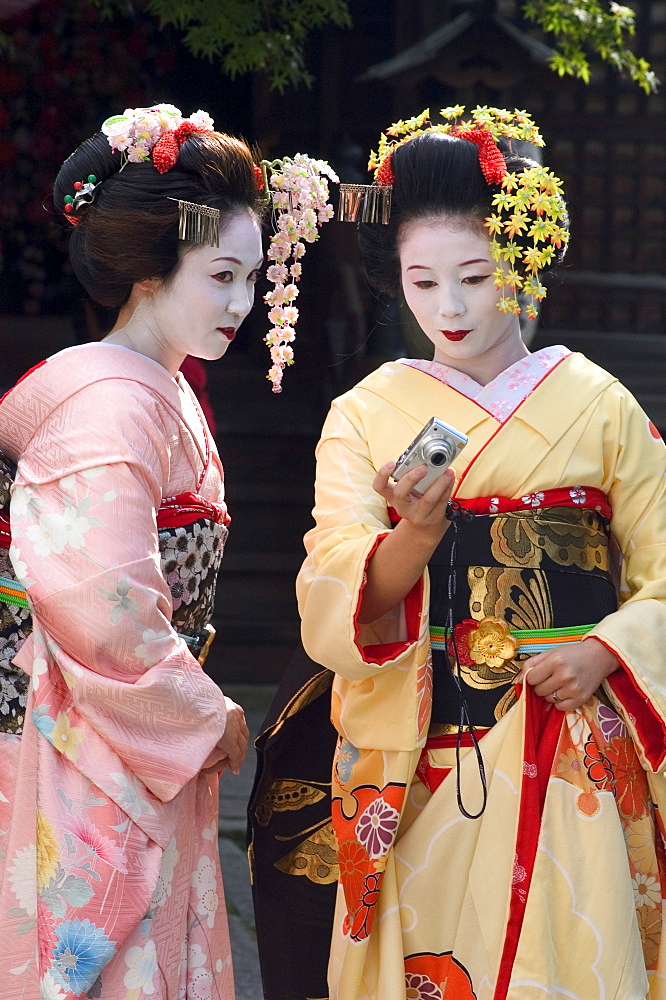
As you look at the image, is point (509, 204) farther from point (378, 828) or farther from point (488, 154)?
point (378, 828)

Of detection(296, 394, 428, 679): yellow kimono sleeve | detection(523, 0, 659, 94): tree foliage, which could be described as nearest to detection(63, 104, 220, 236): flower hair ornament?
detection(296, 394, 428, 679): yellow kimono sleeve

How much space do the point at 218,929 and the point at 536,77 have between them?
421 centimetres

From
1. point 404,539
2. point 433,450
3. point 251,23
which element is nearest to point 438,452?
point 433,450

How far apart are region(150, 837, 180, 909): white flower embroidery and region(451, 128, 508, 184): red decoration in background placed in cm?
135

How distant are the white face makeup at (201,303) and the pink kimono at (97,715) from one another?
136mm

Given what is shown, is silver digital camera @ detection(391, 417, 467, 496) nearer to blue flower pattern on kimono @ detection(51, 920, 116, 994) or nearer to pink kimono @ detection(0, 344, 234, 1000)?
pink kimono @ detection(0, 344, 234, 1000)

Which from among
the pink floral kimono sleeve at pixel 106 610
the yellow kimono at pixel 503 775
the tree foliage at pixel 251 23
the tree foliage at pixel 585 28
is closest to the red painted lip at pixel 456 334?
the yellow kimono at pixel 503 775

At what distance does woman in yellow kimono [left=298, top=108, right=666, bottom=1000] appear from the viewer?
213 cm

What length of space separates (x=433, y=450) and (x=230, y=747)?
0.72 m

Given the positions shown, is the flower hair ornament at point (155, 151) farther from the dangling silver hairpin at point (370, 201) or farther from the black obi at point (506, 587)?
the black obi at point (506, 587)

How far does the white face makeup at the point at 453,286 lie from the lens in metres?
2.29

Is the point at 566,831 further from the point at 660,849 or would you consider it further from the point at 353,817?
the point at 353,817

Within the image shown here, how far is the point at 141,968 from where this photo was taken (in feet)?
7.06

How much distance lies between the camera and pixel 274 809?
253cm
